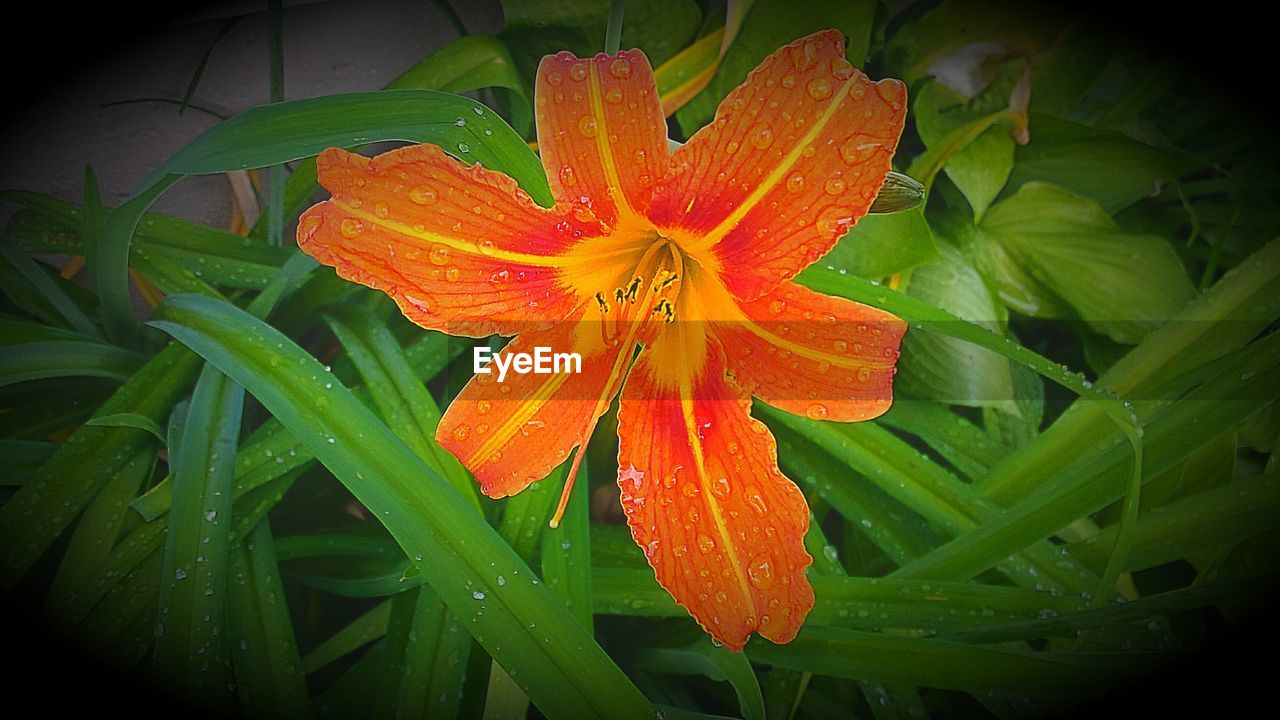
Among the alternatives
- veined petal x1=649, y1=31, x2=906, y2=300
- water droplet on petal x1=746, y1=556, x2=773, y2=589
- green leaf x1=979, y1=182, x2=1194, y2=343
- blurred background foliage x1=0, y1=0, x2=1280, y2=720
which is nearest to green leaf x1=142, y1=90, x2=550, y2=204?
blurred background foliage x1=0, y1=0, x2=1280, y2=720

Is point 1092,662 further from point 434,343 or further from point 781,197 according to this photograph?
point 434,343

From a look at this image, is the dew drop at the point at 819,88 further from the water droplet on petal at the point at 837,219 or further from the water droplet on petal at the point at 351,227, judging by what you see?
the water droplet on petal at the point at 351,227

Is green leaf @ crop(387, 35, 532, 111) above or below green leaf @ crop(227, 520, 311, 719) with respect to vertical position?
above

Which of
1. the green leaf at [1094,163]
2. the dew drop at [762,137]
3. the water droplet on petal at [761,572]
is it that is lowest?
the water droplet on petal at [761,572]

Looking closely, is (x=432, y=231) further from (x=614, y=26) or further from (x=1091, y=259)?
(x=1091, y=259)

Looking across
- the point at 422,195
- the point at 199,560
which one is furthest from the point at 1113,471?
the point at 199,560

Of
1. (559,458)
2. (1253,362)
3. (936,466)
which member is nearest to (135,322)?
(559,458)

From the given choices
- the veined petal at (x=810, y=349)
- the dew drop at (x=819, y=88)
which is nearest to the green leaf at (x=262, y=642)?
the veined petal at (x=810, y=349)

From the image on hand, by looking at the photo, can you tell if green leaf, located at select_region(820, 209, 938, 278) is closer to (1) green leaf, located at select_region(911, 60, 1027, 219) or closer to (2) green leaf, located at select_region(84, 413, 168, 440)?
(1) green leaf, located at select_region(911, 60, 1027, 219)
